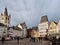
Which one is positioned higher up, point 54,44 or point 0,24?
point 0,24

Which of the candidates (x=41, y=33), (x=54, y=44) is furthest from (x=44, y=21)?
(x=54, y=44)

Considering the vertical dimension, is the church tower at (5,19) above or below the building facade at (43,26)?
above

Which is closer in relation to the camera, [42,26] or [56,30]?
[56,30]


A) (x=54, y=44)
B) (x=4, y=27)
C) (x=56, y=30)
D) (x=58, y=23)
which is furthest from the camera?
(x=4, y=27)

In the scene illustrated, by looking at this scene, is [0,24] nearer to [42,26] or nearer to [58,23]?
[42,26]

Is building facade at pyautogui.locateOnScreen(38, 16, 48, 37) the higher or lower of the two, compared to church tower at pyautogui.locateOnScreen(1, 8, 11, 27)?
lower

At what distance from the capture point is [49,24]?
21.1 meters

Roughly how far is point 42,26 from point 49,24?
41.2 inches

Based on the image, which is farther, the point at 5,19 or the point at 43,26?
the point at 5,19

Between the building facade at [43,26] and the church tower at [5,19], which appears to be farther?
the church tower at [5,19]

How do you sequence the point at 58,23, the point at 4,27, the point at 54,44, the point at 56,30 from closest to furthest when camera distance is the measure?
the point at 54,44, the point at 56,30, the point at 58,23, the point at 4,27

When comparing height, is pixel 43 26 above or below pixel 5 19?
below

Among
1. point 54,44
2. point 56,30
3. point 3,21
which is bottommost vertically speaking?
point 54,44

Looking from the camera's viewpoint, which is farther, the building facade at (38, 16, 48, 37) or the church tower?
the church tower
